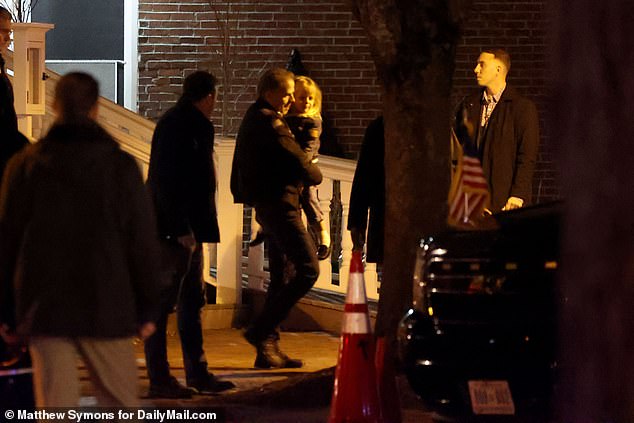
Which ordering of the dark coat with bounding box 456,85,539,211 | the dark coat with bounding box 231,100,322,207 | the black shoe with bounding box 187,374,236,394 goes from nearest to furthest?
the black shoe with bounding box 187,374,236,394 < the dark coat with bounding box 231,100,322,207 < the dark coat with bounding box 456,85,539,211

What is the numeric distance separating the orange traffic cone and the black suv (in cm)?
32

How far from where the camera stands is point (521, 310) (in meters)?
6.71

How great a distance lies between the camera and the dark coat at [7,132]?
27.1 ft

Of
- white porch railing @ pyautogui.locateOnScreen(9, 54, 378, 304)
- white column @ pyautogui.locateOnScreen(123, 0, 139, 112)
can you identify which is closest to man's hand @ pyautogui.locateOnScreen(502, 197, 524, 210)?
white porch railing @ pyautogui.locateOnScreen(9, 54, 378, 304)

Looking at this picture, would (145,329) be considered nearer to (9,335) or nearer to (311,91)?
(9,335)

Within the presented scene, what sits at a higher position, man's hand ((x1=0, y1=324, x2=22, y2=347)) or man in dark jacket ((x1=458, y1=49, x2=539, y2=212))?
man in dark jacket ((x1=458, y1=49, x2=539, y2=212))

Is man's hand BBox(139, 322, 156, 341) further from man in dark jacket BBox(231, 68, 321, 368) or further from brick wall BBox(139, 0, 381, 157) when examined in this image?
brick wall BBox(139, 0, 381, 157)

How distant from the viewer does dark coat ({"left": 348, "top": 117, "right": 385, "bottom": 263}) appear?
31.8 ft

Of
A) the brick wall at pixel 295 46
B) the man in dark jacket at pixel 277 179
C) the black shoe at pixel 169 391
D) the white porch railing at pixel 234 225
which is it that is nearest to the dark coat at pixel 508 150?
the man in dark jacket at pixel 277 179

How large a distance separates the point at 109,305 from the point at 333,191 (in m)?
6.38

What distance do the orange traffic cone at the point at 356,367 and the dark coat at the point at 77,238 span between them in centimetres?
143

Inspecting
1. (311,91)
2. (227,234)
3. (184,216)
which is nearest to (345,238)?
(227,234)

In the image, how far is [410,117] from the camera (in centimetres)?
853

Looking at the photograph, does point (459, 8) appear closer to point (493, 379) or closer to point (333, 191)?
point (493, 379)
